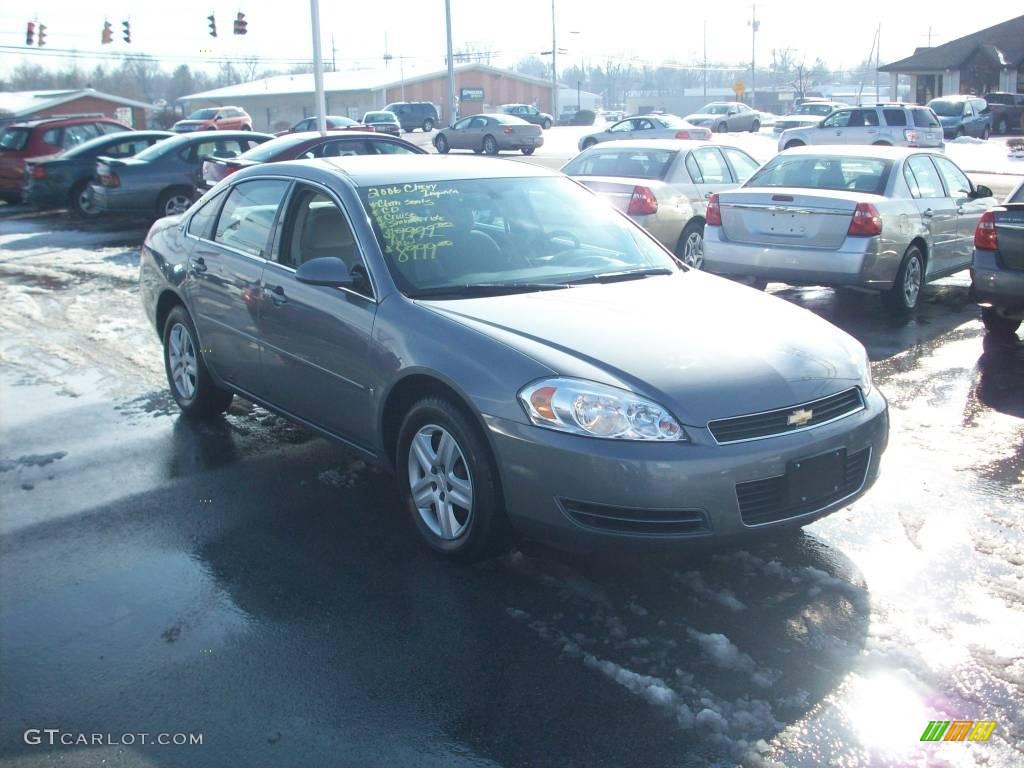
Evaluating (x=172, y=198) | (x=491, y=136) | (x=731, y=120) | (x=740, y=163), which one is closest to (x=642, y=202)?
(x=740, y=163)

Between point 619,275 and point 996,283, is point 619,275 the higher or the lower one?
the higher one

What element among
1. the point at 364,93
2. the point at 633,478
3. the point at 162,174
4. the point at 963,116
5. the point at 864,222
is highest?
the point at 364,93

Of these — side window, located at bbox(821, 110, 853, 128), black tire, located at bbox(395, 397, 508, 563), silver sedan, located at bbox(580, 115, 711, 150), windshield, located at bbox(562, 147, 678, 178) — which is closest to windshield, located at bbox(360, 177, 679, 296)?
black tire, located at bbox(395, 397, 508, 563)

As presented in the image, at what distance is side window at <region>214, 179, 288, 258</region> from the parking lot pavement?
1.21 m

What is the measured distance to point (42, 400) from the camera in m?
7.27

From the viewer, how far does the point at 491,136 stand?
4219 cm

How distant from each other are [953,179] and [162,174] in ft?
40.6

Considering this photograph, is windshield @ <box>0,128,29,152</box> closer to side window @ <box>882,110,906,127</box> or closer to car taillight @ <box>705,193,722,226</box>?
car taillight @ <box>705,193,722,226</box>

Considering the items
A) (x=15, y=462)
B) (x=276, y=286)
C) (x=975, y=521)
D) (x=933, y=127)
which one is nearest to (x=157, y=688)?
(x=276, y=286)

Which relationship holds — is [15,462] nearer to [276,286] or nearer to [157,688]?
[276,286]

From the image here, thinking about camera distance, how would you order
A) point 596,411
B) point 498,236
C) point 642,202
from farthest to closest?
1. point 642,202
2. point 498,236
3. point 596,411

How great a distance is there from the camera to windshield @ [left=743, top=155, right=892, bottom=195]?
9695 millimetres

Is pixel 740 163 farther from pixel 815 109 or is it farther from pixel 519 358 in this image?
pixel 815 109

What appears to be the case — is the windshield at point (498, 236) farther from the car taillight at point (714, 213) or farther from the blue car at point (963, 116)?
the blue car at point (963, 116)
